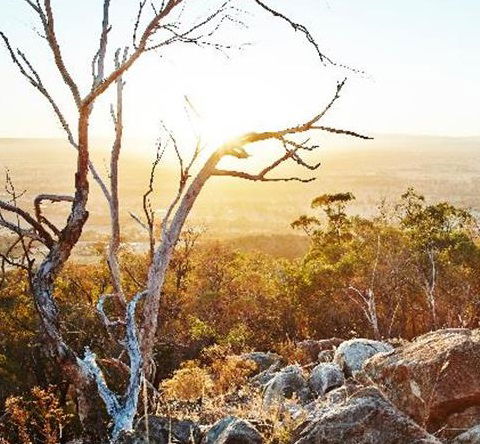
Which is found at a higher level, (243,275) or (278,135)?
(278,135)

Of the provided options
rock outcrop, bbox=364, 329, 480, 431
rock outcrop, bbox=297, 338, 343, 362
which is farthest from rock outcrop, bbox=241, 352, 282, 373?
rock outcrop, bbox=364, 329, 480, 431

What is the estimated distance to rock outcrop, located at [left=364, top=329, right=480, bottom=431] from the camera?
485cm

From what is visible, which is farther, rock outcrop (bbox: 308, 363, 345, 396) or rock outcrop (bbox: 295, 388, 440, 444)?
rock outcrop (bbox: 308, 363, 345, 396)

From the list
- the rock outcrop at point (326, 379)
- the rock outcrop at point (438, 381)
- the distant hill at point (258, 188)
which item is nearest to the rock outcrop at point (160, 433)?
the rock outcrop at point (438, 381)

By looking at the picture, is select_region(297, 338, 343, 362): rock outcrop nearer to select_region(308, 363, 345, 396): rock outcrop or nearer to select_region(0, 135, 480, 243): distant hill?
select_region(308, 363, 345, 396): rock outcrop

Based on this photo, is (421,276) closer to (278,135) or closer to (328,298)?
(328,298)

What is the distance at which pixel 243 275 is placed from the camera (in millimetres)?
30453

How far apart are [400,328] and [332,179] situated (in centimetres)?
15072

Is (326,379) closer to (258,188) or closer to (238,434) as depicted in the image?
(238,434)

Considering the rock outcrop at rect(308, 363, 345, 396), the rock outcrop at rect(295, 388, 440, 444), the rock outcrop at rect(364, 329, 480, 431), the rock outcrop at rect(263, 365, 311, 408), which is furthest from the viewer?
the rock outcrop at rect(263, 365, 311, 408)

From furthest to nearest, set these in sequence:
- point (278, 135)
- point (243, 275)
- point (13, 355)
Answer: point (243, 275) < point (13, 355) < point (278, 135)

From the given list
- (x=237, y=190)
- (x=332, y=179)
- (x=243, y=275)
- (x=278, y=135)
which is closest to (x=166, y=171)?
(x=237, y=190)

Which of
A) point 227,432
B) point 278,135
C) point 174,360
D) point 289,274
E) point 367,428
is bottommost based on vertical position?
point 174,360

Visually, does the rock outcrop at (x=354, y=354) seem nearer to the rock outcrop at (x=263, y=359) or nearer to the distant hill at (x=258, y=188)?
the rock outcrop at (x=263, y=359)
